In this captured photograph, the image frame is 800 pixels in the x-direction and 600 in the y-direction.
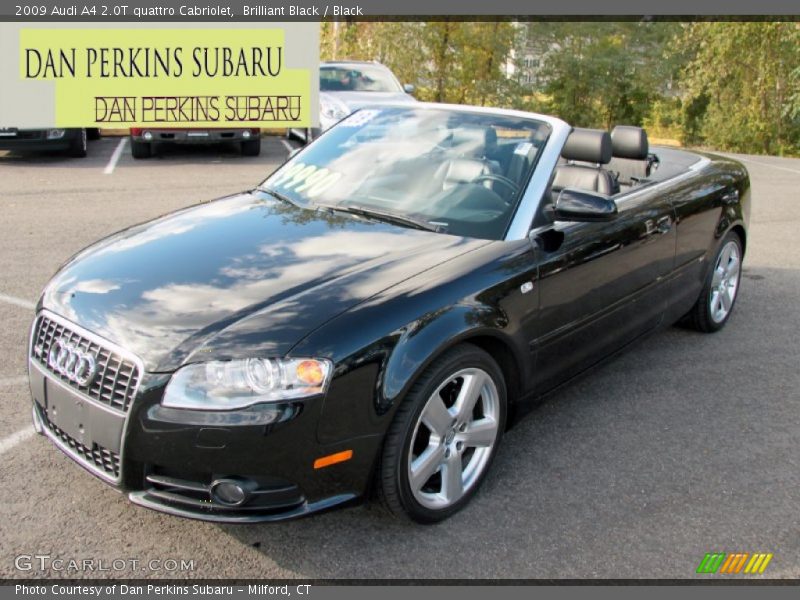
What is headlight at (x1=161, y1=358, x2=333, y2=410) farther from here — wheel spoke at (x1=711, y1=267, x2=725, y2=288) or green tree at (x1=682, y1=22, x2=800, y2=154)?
green tree at (x1=682, y1=22, x2=800, y2=154)

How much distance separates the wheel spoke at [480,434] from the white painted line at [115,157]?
396 inches

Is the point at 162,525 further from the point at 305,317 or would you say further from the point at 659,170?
the point at 659,170

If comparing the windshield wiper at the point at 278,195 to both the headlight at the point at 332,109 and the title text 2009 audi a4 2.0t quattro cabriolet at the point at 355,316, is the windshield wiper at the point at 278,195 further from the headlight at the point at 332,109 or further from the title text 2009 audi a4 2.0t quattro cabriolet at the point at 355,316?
the headlight at the point at 332,109

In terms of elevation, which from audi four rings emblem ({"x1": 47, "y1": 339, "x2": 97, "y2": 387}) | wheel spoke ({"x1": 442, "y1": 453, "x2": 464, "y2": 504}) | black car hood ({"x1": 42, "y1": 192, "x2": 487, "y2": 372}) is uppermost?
black car hood ({"x1": 42, "y1": 192, "x2": 487, "y2": 372})

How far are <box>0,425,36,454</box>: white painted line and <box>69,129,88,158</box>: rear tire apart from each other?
33.9 ft

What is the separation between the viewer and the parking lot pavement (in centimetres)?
320

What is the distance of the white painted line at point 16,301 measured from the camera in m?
5.82

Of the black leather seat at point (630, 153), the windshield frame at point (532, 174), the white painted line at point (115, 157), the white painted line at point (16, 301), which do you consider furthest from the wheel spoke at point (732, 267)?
the white painted line at point (115, 157)

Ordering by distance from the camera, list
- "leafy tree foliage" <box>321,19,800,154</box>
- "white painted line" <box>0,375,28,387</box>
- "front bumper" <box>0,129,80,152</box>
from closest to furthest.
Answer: "white painted line" <box>0,375,28,387</box>
"front bumper" <box>0,129,80,152</box>
"leafy tree foliage" <box>321,19,800,154</box>

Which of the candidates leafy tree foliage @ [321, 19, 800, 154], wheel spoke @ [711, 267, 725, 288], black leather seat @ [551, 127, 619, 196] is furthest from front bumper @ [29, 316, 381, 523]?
leafy tree foliage @ [321, 19, 800, 154]

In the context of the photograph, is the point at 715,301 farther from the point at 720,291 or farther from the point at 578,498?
the point at 578,498

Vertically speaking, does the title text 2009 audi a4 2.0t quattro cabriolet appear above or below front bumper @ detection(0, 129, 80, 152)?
above

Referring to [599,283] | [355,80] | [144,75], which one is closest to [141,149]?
[144,75]

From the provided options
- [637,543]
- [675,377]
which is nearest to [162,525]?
[637,543]
